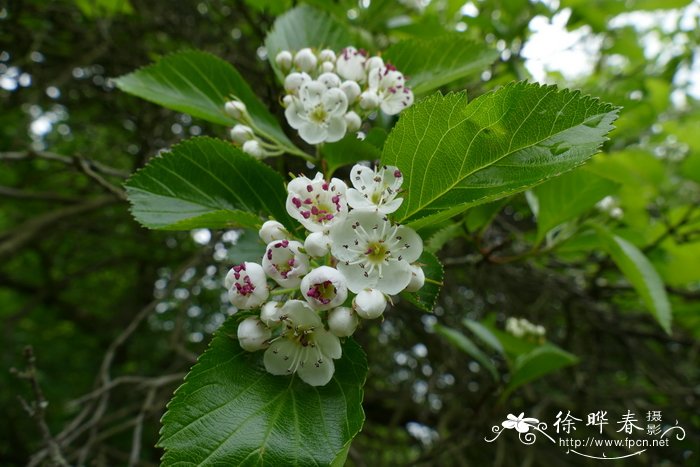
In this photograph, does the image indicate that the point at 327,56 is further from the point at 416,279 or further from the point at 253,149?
the point at 416,279

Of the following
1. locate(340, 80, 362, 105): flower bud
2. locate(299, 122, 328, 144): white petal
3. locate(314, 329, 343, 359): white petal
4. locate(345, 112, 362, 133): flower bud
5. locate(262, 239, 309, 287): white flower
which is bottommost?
locate(314, 329, 343, 359): white petal

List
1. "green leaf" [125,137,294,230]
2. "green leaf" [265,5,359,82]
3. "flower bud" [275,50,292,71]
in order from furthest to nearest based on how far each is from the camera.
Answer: "green leaf" [265,5,359,82] → "flower bud" [275,50,292,71] → "green leaf" [125,137,294,230]

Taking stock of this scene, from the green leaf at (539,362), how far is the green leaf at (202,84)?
1117 mm

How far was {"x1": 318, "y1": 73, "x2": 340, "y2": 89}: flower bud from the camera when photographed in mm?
1300

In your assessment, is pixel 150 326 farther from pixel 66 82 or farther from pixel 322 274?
pixel 322 274

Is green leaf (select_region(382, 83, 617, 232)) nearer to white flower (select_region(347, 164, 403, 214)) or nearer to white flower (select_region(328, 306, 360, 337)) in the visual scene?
white flower (select_region(347, 164, 403, 214))

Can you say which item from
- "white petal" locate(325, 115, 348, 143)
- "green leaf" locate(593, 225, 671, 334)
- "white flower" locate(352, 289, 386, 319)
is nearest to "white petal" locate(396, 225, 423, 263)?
"white flower" locate(352, 289, 386, 319)

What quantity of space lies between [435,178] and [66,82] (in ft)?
9.85

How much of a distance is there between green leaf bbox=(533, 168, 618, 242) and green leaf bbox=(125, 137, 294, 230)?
829mm

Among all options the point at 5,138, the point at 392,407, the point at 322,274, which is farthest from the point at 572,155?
the point at 5,138

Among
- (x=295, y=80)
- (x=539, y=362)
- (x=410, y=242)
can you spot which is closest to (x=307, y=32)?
(x=295, y=80)

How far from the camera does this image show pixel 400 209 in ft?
3.47

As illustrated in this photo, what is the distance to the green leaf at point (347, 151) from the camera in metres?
1.27

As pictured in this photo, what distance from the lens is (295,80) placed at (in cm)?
132
